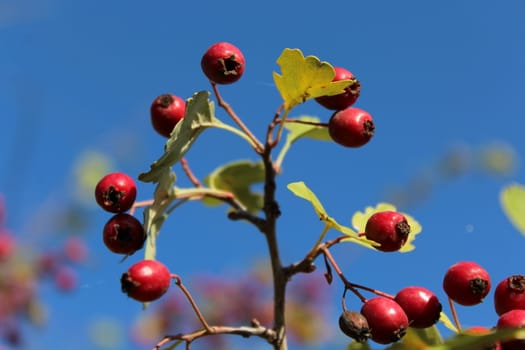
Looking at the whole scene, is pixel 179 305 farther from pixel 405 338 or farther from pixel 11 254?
pixel 405 338

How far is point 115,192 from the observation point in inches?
59.2

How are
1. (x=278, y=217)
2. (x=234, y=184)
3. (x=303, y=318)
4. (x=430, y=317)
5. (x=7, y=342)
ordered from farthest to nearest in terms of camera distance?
1. (x=303, y=318)
2. (x=7, y=342)
3. (x=234, y=184)
4. (x=278, y=217)
5. (x=430, y=317)

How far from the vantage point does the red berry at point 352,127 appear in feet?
4.94

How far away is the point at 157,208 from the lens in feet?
5.16

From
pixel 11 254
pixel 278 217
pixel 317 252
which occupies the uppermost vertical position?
pixel 11 254

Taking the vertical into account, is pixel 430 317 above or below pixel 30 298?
below

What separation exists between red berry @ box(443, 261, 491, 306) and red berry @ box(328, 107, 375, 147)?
1.20 ft

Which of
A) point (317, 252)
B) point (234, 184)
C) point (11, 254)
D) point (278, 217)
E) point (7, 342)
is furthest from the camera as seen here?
point (11, 254)

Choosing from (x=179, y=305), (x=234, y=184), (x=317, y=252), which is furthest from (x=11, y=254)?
(x=317, y=252)

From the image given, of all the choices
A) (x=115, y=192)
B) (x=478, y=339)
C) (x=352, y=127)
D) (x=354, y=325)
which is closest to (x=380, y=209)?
(x=352, y=127)

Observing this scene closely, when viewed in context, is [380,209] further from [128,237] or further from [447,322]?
[128,237]

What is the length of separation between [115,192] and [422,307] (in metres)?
A: 0.74

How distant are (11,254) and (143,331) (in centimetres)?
131

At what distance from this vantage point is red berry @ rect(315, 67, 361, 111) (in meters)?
Result: 1.54
